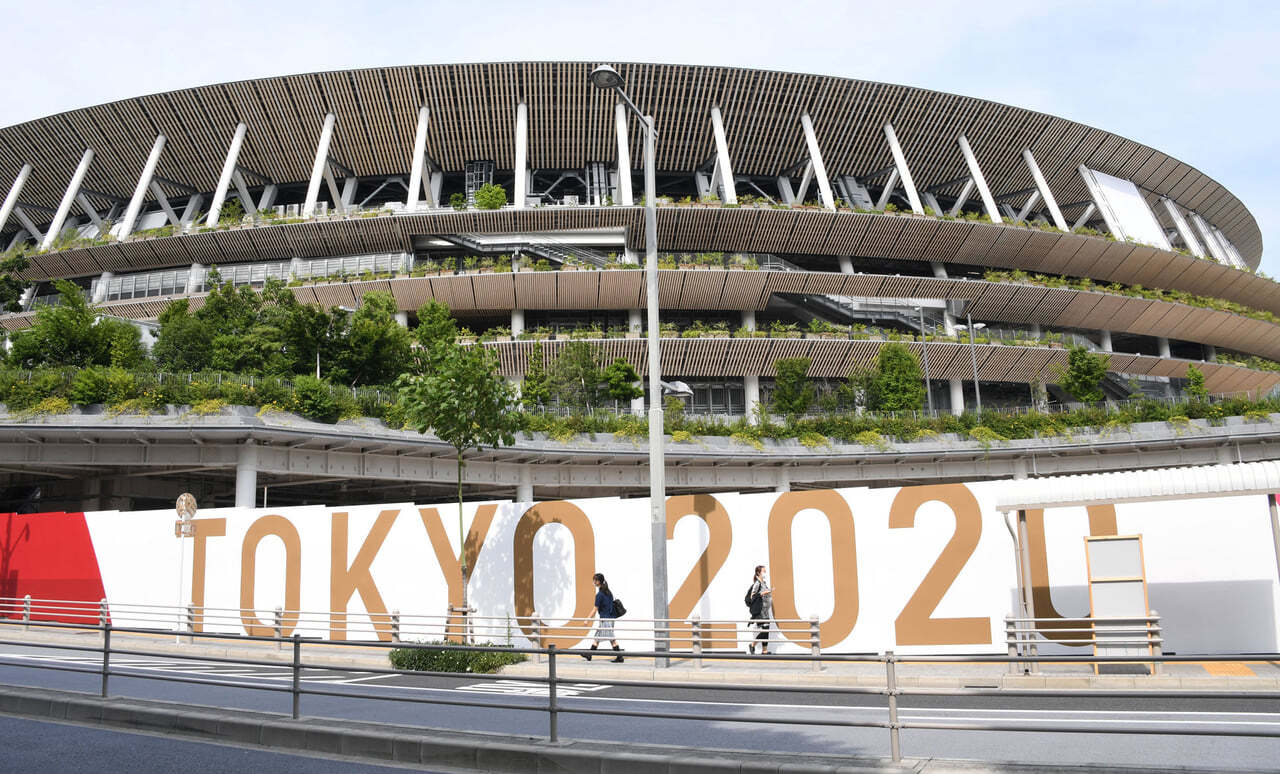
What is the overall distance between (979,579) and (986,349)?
1317 inches

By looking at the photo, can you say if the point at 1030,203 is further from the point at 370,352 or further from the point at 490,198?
the point at 370,352

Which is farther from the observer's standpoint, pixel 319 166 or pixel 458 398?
pixel 319 166

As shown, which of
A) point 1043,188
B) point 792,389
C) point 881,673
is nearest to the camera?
point 881,673

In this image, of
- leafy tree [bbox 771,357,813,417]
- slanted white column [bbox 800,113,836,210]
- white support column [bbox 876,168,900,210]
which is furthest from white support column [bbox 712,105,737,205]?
leafy tree [bbox 771,357,813,417]

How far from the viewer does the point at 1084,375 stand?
4378 cm

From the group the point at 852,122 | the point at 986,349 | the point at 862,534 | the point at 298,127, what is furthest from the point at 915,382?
the point at 298,127

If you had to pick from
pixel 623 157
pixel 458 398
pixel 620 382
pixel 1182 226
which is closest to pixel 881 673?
pixel 458 398

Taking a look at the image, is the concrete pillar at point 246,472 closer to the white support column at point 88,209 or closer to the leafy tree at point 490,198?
the leafy tree at point 490,198

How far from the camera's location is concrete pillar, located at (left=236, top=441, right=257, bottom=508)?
101 ft

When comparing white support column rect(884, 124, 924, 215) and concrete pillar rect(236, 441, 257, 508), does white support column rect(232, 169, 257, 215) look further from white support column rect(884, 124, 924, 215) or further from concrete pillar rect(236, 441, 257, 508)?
white support column rect(884, 124, 924, 215)

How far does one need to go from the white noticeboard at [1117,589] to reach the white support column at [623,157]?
35.6 m

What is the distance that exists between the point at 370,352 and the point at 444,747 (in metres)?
32.8

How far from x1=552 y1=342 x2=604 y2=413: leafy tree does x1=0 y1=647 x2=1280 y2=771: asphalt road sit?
2478 cm

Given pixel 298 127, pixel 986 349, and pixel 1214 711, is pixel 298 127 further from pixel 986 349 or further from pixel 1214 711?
pixel 1214 711
